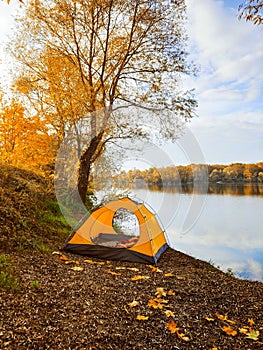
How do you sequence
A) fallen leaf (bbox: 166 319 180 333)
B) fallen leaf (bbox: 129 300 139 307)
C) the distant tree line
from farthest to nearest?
the distant tree line
fallen leaf (bbox: 129 300 139 307)
fallen leaf (bbox: 166 319 180 333)

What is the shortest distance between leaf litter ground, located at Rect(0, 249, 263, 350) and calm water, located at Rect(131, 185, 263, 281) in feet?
10.8

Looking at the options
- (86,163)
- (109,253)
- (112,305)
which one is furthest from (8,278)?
(86,163)

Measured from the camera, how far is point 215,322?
4.31 meters

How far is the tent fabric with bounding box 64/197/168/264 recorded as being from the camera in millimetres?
7578

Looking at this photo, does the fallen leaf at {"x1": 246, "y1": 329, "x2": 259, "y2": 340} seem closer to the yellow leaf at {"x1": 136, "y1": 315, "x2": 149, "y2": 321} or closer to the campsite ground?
the campsite ground

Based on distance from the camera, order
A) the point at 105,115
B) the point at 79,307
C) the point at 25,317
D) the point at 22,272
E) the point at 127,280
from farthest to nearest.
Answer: the point at 105,115, the point at 127,280, the point at 22,272, the point at 79,307, the point at 25,317

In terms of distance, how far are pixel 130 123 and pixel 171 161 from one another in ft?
12.1

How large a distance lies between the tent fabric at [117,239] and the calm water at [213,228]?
517mm

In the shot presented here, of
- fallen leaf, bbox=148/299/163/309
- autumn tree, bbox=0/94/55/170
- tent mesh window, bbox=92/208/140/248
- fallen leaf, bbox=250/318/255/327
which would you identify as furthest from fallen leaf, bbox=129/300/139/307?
autumn tree, bbox=0/94/55/170

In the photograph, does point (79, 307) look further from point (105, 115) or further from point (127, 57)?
point (127, 57)

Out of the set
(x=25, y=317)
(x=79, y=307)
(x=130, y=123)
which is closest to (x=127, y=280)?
(x=79, y=307)

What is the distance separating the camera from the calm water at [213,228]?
9.30 m

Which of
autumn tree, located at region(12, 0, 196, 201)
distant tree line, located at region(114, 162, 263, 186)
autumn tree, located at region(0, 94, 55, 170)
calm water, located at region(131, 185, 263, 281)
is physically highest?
autumn tree, located at region(12, 0, 196, 201)

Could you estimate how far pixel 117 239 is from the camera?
8.59m
